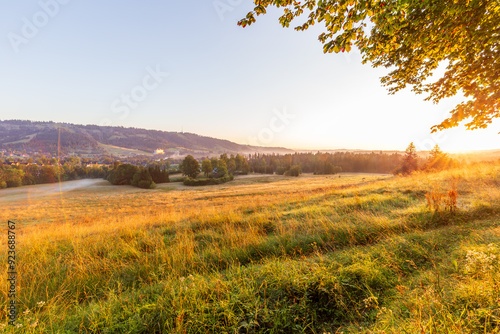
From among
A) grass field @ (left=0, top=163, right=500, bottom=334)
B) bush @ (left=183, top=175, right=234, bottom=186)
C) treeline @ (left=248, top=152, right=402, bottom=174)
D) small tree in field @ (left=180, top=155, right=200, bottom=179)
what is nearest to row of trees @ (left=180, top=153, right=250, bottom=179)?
small tree in field @ (left=180, top=155, right=200, bottom=179)

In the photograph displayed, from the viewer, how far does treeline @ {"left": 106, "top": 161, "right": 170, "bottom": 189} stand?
63.9 metres

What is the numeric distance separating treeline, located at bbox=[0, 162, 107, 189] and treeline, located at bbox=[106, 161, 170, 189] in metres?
36.9

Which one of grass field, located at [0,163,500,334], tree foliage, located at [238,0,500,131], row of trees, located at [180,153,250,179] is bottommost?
row of trees, located at [180,153,250,179]

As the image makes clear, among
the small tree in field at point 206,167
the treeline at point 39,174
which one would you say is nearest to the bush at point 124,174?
the small tree in field at point 206,167

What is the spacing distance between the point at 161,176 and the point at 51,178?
186 feet

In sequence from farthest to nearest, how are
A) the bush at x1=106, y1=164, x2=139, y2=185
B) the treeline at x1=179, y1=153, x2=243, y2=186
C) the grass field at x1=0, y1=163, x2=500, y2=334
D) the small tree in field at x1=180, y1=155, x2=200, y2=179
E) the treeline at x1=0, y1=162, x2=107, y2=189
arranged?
the treeline at x1=0, y1=162, x2=107, y2=189
the small tree in field at x1=180, y1=155, x2=200, y2=179
the treeline at x1=179, y1=153, x2=243, y2=186
the bush at x1=106, y1=164, x2=139, y2=185
the grass field at x1=0, y1=163, x2=500, y2=334

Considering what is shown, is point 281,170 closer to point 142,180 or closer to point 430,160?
point 430,160

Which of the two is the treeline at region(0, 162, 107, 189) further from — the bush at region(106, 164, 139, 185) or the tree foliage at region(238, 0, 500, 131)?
the tree foliage at region(238, 0, 500, 131)

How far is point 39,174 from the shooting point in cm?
8594

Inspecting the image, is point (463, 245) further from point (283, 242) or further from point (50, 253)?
point (50, 253)

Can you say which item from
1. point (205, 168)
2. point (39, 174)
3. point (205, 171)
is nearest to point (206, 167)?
point (205, 168)

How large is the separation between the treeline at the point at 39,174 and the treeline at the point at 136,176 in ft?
121

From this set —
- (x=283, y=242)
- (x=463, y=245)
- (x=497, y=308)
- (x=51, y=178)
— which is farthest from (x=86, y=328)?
(x=51, y=178)

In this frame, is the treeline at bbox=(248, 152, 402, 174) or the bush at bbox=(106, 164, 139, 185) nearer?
the bush at bbox=(106, 164, 139, 185)
